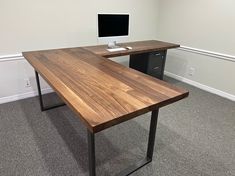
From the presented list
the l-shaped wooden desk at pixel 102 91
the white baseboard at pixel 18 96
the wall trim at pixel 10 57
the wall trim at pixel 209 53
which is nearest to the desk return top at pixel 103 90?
the l-shaped wooden desk at pixel 102 91

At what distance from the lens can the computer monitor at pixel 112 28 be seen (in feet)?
8.81

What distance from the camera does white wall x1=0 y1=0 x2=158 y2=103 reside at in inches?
97.1

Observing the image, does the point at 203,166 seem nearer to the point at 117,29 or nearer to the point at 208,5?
the point at 117,29

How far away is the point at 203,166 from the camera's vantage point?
174 cm

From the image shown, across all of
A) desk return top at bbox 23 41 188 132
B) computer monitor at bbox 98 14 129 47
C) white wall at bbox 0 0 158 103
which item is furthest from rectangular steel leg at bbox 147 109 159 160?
white wall at bbox 0 0 158 103

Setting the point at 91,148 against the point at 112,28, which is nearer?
the point at 91,148

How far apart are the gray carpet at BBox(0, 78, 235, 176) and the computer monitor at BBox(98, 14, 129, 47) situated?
46.7 inches

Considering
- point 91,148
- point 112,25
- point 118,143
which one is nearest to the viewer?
point 91,148

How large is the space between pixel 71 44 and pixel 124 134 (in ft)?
5.48

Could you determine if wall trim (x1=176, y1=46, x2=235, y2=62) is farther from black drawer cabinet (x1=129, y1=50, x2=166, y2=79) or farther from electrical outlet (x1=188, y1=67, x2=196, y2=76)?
black drawer cabinet (x1=129, y1=50, x2=166, y2=79)

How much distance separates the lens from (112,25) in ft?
9.11

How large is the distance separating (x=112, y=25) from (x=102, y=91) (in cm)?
170

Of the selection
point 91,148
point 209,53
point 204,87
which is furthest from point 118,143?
point 209,53

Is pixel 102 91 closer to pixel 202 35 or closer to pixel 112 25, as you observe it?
pixel 112 25
